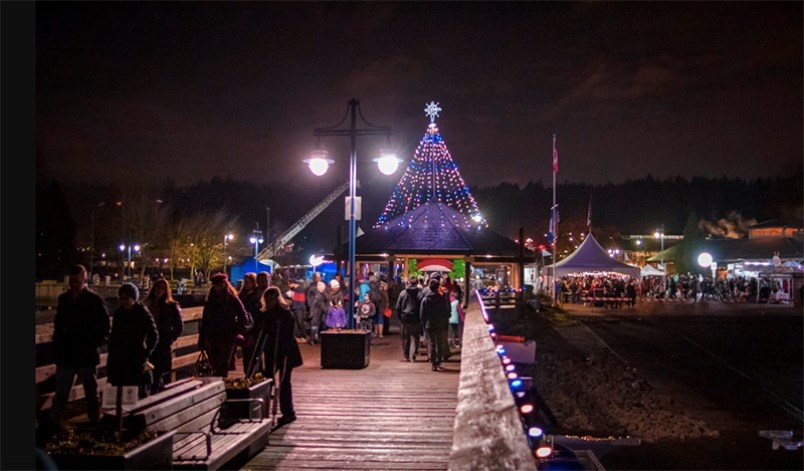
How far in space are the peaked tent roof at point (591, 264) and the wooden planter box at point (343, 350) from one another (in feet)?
81.1

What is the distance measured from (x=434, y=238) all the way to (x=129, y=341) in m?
17.8

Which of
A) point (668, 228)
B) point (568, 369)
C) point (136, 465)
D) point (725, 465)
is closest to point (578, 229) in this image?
point (668, 228)

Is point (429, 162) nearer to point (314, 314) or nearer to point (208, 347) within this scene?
point (314, 314)

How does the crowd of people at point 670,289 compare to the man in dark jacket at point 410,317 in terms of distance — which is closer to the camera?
the man in dark jacket at point 410,317

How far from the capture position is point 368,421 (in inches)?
336

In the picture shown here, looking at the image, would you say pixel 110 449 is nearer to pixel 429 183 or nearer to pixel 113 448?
pixel 113 448

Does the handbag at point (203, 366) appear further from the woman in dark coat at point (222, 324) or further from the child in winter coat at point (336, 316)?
the child in winter coat at point (336, 316)

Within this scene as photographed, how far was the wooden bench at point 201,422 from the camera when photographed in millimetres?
5496

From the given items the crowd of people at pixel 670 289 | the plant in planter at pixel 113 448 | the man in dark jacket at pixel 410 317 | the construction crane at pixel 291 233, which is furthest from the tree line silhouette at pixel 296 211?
the plant in planter at pixel 113 448

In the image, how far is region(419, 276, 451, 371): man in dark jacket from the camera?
41.7 feet

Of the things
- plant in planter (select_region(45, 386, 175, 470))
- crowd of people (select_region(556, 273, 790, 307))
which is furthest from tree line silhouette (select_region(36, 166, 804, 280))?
plant in planter (select_region(45, 386, 175, 470))

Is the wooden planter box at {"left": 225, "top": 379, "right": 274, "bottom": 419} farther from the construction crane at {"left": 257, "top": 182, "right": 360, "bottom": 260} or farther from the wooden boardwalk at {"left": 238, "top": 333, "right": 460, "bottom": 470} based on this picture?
the construction crane at {"left": 257, "top": 182, "right": 360, "bottom": 260}

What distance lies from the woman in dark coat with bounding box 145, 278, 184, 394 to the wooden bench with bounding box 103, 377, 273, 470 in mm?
1798

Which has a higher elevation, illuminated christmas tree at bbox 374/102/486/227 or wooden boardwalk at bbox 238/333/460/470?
illuminated christmas tree at bbox 374/102/486/227
